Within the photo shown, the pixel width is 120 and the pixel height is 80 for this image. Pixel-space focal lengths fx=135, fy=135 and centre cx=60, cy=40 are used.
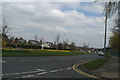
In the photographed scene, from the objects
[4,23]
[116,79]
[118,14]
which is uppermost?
[4,23]

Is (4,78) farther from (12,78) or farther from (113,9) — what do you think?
(113,9)

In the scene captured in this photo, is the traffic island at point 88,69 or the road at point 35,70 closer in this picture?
the road at point 35,70

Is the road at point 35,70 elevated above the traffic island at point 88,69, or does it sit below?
above

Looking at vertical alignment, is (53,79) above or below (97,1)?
below

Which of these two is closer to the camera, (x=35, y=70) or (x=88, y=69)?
(x=35, y=70)

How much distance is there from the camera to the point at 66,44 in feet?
271

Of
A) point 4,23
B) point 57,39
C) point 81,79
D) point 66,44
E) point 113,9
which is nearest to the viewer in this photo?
point 113,9

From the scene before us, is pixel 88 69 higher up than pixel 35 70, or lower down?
lower down

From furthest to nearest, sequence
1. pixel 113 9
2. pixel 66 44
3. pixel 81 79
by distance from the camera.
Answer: pixel 66 44
pixel 81 79
pixel 113 9

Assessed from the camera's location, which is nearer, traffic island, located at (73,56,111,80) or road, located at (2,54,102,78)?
road, located at (2,54,102,78)

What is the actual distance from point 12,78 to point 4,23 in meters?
30.0

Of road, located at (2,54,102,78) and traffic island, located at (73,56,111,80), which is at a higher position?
road, located at (2,54,102,78)

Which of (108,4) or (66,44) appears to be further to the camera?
(66,44)

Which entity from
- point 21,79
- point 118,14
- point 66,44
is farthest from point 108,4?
point 66,44
